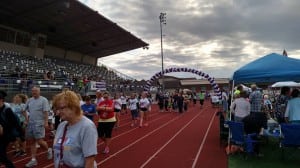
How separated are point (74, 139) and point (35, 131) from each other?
537 centimetres

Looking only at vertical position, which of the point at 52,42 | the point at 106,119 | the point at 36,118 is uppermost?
the point at 52,42

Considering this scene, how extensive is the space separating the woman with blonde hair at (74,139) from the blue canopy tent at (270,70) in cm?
798

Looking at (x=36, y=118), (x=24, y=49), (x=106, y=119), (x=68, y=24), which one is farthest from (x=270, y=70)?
(x=24, y=49)

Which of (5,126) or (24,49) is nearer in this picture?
(5,126)

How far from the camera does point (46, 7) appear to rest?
25.8 meters

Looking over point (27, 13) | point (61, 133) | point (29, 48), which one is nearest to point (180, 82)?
point (29, 48)

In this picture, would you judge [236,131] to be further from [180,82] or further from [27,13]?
[180,82]

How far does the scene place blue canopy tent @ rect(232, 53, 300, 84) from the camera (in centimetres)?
1005

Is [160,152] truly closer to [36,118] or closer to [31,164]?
[31,164]

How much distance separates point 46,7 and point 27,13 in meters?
1.95

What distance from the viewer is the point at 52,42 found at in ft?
124

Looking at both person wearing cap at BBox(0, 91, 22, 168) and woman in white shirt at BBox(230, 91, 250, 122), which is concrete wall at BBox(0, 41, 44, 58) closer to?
woman in white shirt at BBox(230, 91, 250, 122)

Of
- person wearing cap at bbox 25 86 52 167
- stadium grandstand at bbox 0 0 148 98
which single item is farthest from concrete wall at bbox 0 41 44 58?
person wearing cap at bbox 25 86 52 167

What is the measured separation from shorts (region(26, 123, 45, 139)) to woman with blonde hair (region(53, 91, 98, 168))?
5199mm
